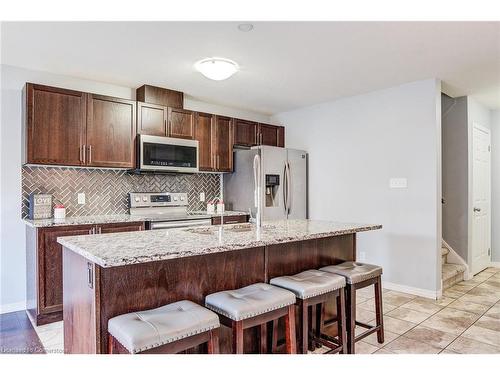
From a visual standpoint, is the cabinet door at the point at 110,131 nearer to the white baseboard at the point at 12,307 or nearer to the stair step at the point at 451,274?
the white baseboard at the point at 12,307

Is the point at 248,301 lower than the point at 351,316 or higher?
higher

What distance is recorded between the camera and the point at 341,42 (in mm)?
2883

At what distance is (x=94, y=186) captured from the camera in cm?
392

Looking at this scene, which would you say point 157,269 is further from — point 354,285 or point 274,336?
point 354,285

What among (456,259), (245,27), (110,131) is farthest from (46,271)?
(456,259)

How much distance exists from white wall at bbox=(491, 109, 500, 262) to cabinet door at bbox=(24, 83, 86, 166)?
5.79 meters

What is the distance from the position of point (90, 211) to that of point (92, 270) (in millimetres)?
2458

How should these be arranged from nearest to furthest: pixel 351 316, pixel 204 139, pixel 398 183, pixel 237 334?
pixel 237 334 → pixel 351 316 → pixel 398 183 → pixel 204 139

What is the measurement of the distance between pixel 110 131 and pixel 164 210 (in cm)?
118

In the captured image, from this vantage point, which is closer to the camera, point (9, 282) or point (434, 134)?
point (9, 282)

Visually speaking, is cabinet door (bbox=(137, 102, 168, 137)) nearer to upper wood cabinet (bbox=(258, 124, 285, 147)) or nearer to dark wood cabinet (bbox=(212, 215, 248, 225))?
dark wood cabinet (bbox=(212, 215, 248, 225))

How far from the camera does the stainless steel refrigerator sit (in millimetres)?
4652
